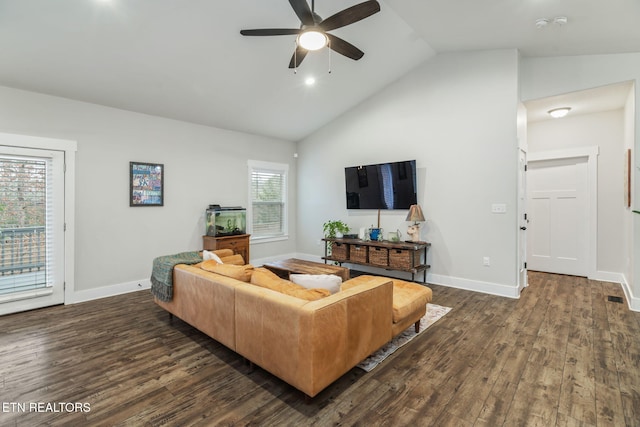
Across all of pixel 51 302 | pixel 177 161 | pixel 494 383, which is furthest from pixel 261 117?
pixel 494 383

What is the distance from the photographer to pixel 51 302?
12.3ft

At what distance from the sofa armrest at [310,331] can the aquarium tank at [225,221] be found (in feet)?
10.1

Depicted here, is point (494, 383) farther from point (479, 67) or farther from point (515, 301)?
point (479, 67)

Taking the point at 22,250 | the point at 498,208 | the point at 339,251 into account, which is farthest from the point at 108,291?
the point at 498,208

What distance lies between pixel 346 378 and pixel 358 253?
115 inches

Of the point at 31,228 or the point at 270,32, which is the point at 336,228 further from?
the point at 31,228

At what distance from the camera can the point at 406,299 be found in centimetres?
278

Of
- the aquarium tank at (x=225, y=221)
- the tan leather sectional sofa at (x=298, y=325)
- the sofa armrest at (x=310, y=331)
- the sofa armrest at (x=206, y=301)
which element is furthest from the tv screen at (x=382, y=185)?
the sofa armrest at (x=206, y=301)

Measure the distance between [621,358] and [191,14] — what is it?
4865mm

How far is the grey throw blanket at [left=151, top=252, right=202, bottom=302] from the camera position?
3068 mm

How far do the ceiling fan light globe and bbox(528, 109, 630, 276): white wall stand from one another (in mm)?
4695

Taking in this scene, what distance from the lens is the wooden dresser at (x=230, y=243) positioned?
4.95 metres

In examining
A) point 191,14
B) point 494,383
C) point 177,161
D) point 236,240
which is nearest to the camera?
point 494,383

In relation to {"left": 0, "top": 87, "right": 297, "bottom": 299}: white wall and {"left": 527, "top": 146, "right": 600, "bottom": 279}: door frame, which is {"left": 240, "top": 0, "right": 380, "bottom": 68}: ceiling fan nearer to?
{"left": 0, "top": 87, "right": 297, "bottom": 299}: white wall
